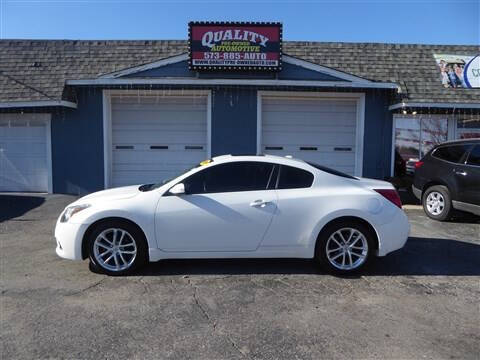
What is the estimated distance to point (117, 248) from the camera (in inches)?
199

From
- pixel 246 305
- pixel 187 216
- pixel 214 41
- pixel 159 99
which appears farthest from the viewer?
pixel 159 99

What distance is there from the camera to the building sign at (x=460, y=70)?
38.8 ft

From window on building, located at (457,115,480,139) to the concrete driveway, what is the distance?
722 cm

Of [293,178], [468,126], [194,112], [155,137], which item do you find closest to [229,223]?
[293,178]

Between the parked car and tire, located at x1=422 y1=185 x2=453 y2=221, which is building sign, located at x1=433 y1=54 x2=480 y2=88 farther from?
tire, located at x1=422 y1=185 x2=453 y2=221

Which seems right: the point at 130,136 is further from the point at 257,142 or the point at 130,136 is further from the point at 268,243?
the point at 268,243

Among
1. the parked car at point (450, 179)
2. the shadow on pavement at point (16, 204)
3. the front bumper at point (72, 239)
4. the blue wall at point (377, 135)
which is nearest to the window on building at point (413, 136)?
the blue wall at point (377, 135)

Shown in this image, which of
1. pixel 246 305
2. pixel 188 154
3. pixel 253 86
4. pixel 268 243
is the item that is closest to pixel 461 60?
pixel 253 86

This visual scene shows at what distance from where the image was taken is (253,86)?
37.5 feet

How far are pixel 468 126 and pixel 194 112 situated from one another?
7910mm

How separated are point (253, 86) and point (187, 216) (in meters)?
7.18

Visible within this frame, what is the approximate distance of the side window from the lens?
5223 mm

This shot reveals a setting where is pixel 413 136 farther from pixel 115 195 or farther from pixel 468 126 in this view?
pixel 115 195

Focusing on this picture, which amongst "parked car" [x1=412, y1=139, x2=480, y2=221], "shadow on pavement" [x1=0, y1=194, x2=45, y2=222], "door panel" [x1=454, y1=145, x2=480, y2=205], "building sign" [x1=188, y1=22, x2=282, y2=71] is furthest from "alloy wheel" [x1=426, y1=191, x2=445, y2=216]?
"shadow on pavement" [x1=0, y1=194, x2=45, y2=222]
